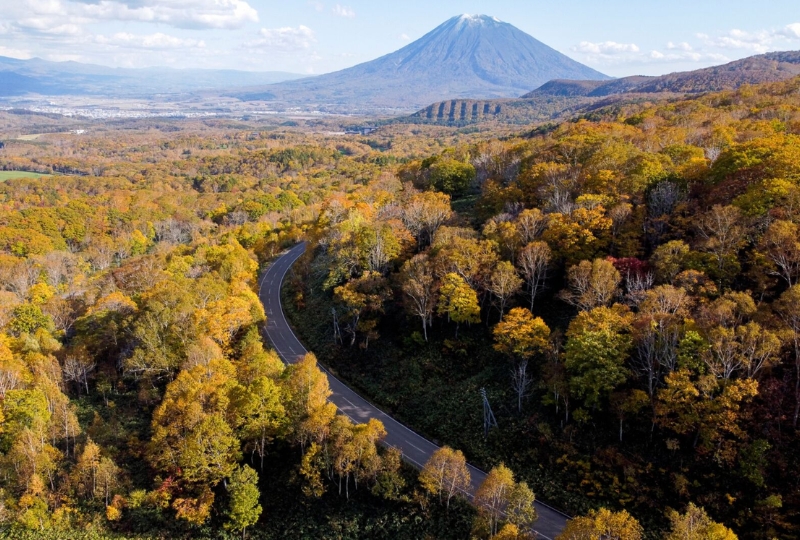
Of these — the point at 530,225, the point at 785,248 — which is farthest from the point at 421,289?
the point at 785,248

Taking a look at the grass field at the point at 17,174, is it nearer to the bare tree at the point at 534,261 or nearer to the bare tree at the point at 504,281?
the bare tree at the point at 504,281

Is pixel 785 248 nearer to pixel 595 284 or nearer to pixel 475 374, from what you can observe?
pixel 595 284

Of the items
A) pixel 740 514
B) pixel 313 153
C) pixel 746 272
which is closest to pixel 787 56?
pixel 313 153

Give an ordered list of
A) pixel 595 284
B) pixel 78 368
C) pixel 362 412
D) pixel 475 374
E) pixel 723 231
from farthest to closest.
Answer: pixel 78 368
pixel 475 374
pixel 362 412
pixel 723 231
pixel 595 284

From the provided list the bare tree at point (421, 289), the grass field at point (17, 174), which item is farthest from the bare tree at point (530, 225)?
the grass field at point (17, 174)

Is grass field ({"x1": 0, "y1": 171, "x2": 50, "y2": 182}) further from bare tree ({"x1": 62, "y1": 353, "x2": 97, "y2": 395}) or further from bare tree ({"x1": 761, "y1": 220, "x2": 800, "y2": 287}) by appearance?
bare tree ({"x1": 761, "y1": 220, "x2": 800, "y2": 287})

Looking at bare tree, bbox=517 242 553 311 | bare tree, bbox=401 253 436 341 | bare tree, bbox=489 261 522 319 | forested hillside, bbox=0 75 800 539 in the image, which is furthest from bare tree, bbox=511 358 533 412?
bare tree, bbox=401 253 436 341

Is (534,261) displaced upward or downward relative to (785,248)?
downward
